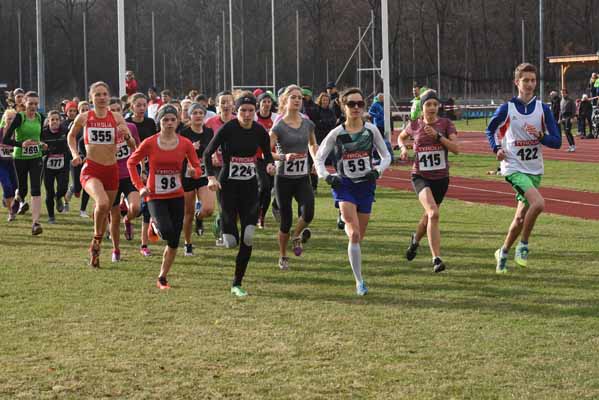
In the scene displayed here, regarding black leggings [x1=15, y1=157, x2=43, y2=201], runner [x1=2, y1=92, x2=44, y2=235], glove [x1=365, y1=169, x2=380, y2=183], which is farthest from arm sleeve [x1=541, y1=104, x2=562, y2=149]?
black leggings [x1=15, y1=157, x2=43, y2=201]

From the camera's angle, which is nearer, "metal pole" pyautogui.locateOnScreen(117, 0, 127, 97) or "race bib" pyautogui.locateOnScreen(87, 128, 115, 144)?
"race bib" pyautogui.locateOnScreen(87, 128, 115, 144)

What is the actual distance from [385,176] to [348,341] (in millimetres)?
18637

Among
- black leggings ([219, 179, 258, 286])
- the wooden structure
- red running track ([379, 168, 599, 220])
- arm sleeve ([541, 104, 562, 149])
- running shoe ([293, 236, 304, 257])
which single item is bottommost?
running shoe ([293, 236, 304, 257])

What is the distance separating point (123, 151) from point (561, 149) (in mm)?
23628

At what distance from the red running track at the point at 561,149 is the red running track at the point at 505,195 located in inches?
175

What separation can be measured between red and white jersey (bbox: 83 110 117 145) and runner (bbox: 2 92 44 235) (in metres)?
3.78

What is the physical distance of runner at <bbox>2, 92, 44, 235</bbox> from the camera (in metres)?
15.5

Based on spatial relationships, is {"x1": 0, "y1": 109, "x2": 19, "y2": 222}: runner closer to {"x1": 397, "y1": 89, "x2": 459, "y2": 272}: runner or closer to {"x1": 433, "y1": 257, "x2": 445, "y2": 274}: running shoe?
{"x1": 397, "y1": 89, "x2": 459, "y2": 272}: runner

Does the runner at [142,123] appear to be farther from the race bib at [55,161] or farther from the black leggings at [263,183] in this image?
the race bib at [55,161]

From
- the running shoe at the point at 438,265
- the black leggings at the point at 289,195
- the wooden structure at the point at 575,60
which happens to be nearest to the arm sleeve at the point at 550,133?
the running shoe at the point at 438,265

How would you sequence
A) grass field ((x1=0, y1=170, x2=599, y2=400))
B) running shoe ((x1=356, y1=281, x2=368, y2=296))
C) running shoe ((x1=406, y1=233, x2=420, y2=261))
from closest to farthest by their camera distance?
grass field ((x1=0, y1=170, x2=599, y2=400)), running shoe ((x1=356, y1=281, x2=368, y2=296)), running shoe ((x1=406, y1=233, x2=420, y2=261))

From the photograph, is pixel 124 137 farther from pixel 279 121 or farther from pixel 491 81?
pixel 491 81

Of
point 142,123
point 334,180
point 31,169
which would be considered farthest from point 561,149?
point 334,180

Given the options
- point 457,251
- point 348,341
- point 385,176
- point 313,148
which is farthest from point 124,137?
point 385,176
